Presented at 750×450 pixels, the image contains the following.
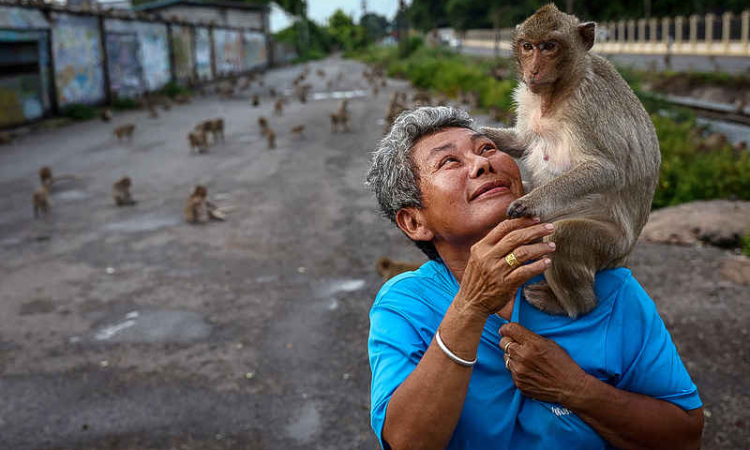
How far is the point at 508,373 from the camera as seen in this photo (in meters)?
2.05

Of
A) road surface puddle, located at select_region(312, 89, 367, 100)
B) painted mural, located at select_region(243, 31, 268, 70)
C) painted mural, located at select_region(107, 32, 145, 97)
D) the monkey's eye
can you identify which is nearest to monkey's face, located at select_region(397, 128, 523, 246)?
the monkey's eye

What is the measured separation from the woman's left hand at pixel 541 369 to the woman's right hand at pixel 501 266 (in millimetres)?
192

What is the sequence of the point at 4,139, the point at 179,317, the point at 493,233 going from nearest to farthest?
the point at 493,233, the point at 179,317, the point at 4,139

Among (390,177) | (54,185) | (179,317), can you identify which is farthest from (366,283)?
(54,185)

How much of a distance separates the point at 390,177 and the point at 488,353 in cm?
69

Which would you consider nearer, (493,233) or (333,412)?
(493,233)

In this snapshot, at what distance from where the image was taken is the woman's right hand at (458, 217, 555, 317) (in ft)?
5.88

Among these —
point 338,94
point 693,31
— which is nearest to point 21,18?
point 338,94

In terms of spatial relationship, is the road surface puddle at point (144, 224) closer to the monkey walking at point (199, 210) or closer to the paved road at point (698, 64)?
the monkey walking at point (199, 210)

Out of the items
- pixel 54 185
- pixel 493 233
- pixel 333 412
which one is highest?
pixel 493 233

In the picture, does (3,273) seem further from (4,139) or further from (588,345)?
(4,139)

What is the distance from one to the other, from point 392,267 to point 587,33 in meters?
3.33

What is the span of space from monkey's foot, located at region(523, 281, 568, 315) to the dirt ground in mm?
835

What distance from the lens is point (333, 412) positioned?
4453 mm
